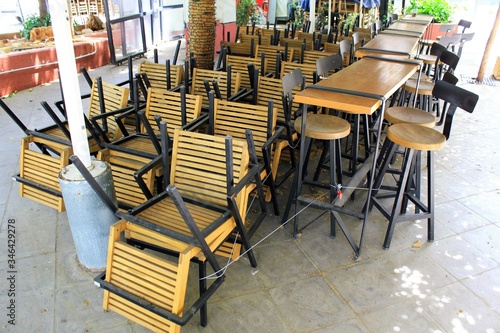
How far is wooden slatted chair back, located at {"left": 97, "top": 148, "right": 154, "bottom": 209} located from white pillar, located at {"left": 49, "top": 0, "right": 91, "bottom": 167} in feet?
2.19

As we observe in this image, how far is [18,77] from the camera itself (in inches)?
277

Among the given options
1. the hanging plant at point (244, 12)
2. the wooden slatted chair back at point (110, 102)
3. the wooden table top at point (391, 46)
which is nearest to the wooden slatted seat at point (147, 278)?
the wooden slatted chair back at point (110, 102)

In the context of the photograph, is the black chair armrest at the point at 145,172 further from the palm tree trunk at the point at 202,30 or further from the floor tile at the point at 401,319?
the palm tree trunk at the point at 202,30

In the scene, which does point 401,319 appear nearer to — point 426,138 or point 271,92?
point 426,138

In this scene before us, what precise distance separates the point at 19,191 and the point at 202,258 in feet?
8.27

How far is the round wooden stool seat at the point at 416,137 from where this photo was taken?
9.09 ft

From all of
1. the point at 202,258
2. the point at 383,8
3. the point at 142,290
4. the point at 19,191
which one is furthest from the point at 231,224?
the point at 383,8

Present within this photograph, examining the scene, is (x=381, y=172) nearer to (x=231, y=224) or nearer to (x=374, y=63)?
(x=374, y=63)

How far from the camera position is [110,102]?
158 inches

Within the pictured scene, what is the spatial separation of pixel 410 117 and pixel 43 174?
11.2ft

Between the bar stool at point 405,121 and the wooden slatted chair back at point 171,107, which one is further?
the wooden slatted chair back at point 171,107

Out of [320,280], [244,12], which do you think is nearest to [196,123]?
[320,280]

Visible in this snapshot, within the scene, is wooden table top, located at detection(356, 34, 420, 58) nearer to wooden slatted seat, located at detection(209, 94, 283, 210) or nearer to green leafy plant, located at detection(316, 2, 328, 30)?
wooden slatted seat, located at detection(209, 94, 283, 210)

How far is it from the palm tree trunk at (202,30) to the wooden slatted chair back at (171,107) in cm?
222
